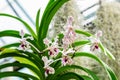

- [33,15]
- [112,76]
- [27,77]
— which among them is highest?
[33,15]

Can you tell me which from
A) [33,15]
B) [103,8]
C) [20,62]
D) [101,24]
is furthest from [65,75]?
[33,15]

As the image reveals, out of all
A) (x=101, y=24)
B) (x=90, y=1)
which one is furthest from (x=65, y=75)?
(x=90, y=1)

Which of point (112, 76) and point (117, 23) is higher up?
point (117, 23)

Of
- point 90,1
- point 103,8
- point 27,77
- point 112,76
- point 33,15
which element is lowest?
point 112,76

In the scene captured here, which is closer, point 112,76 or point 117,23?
point 112,76

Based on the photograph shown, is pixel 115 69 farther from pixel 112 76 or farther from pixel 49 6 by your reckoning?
pixel 49 6

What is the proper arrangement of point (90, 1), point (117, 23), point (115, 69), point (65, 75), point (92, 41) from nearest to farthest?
point (92, 41) → point (65, 75) → point (115, 69) → point (117, 23) → point (90, 1)

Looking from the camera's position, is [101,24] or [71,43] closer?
[71,43]

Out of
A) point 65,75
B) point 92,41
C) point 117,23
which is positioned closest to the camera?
point 92,41

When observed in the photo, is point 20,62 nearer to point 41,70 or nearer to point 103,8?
point 41,70
